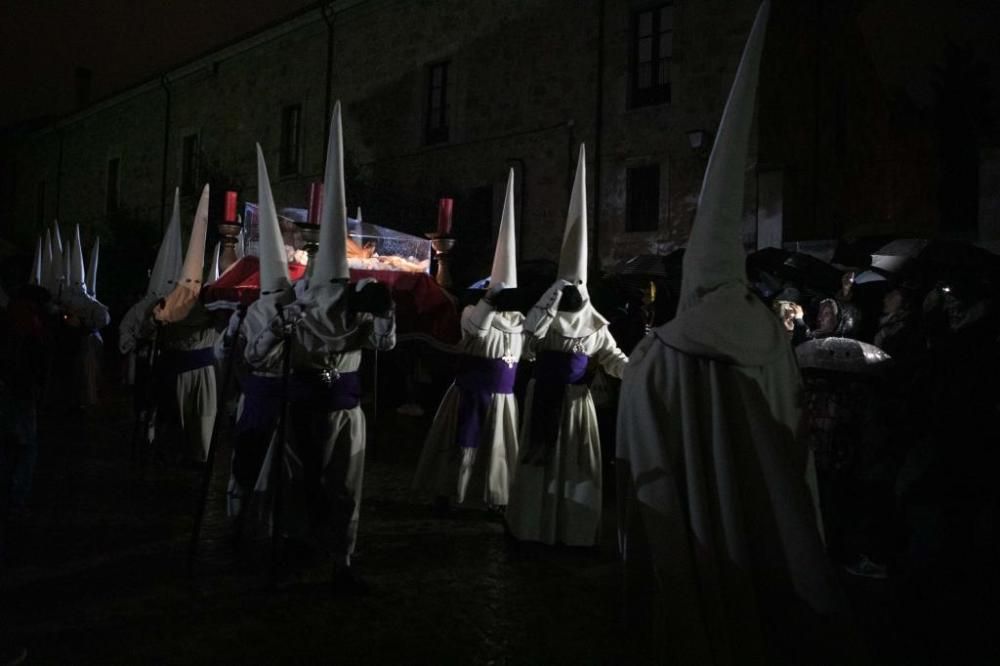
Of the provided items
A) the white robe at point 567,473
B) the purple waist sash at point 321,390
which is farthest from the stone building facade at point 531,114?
the purple waist sash at point 321,390

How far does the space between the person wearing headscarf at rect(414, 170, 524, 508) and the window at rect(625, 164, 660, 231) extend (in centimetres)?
926

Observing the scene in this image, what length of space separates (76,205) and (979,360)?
36842mm

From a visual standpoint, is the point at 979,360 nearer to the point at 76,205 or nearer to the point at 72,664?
the point at 72,664

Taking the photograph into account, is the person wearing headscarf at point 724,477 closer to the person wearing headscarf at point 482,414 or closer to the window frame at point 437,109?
the person wearing headscarf at point 482,414

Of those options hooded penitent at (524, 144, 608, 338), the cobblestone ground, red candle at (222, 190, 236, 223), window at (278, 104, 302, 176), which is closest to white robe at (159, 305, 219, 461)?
the cobblestone ground

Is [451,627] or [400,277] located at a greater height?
[400,277]

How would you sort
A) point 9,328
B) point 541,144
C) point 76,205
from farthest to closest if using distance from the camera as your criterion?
point 76,205, point 541,144, point 9,328

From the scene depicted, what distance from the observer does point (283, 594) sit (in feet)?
15.3

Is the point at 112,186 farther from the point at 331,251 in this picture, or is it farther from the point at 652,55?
the point at 331,251

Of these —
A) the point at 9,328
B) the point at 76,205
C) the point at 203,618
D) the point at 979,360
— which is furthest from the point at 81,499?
the point at 76,205

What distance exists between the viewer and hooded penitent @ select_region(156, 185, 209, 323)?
6961 mm

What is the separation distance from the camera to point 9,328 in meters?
5.29

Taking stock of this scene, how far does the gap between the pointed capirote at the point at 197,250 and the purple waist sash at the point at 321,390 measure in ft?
8.74

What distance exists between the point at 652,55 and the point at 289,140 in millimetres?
11850
